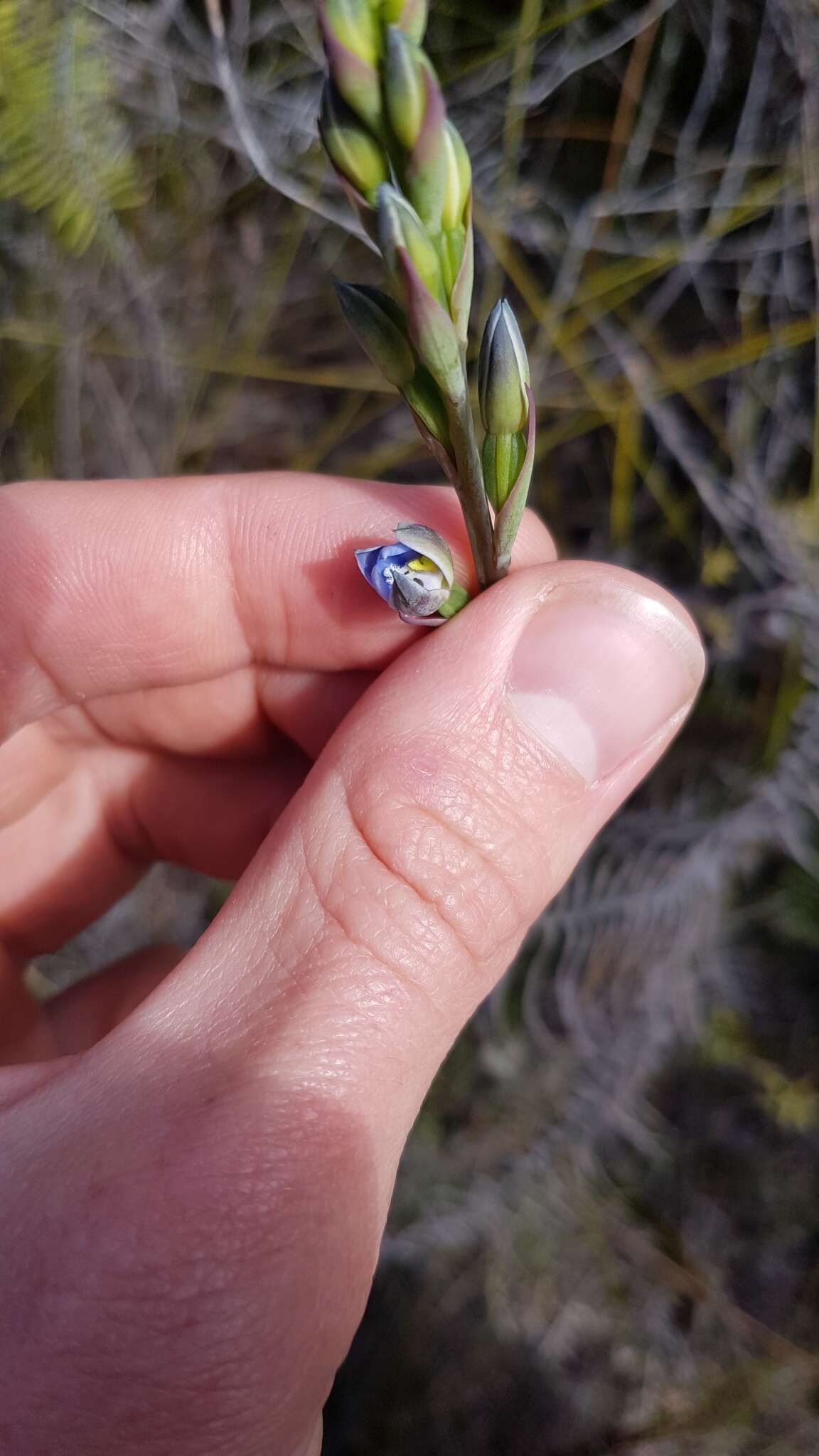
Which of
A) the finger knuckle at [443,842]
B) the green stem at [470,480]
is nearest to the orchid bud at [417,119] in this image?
the green stem at [470,480]

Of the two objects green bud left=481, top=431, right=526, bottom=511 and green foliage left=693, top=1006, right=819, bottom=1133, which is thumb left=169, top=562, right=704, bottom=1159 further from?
green foliage left=693, top=1006, right=819, bottom=1133

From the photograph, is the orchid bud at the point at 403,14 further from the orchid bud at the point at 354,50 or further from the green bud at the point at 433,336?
the green bud at the point at 433,336

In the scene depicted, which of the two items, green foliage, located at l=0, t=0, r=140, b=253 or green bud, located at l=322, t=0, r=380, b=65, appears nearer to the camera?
green bud, located at l=322, t=0, r=380, b=65

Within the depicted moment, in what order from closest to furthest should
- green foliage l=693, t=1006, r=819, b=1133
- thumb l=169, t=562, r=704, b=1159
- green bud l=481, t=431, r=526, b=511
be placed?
green bud l=481, t=431, r=526, b=511 → thumb l=169, t=562, r=704, b=1159 → green foliage l=693, t=1006, r=819, b=1133

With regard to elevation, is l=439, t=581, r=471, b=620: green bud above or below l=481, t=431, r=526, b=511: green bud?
below

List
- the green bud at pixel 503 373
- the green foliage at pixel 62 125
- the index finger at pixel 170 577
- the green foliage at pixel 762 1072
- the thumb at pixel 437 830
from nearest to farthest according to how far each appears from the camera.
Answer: the green bud at pixel 503 373 → the thumb at pixel 437 830 → the index finger at pixel 170 577 → the green foliage at pixel 62 125 → the green foliage at pixel 762 1072

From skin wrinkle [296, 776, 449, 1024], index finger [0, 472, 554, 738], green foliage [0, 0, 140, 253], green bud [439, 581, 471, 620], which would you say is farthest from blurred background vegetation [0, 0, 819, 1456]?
skin wrinkle [296, 776, 449, 1024]

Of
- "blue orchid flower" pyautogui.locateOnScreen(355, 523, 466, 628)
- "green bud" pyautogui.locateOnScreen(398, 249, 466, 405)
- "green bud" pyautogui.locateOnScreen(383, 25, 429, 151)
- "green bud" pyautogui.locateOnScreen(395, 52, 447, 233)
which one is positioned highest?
"green bud" pyautogui.locateOnScreen(383, 25, 429, 151)
